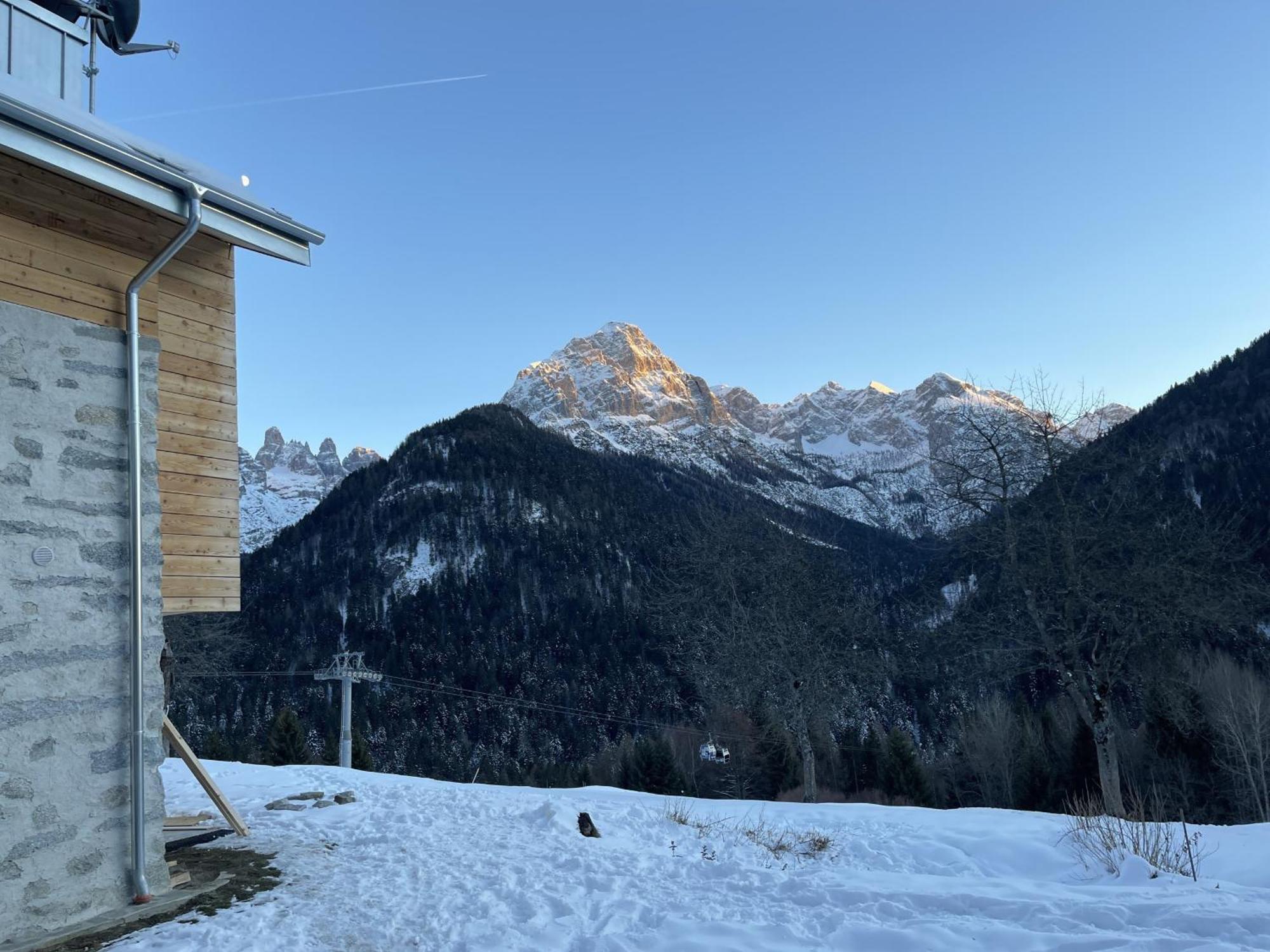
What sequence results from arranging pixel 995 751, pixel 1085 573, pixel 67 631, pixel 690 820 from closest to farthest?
1. pixel 67 631
2. pixel 690 820
3. pixel 1085 573
4. pixel 995 751

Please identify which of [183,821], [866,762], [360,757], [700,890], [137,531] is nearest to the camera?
[137,531]

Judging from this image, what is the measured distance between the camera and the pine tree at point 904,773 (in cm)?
3494

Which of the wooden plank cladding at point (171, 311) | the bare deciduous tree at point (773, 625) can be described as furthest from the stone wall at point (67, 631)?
the bare deciduous tree at point (773, 625)

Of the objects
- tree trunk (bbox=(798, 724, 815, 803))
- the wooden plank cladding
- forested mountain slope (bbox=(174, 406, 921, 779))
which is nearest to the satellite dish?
the wooden plank cladding

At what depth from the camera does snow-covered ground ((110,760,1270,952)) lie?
177 inches

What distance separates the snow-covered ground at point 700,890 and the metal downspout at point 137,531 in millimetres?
699

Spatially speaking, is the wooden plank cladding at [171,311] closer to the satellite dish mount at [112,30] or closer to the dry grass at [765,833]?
the satellite dish mount at [112,30]

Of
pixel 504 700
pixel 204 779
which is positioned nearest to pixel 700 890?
pixel 204 779

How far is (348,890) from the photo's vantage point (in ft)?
18.5

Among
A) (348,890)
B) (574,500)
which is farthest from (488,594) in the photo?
(348,890)

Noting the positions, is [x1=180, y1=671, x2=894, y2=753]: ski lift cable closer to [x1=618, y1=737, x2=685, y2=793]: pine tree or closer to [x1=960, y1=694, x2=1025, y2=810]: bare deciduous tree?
[x1=960, y1=694, x2=1025, y2=810]: bare deciduous tree

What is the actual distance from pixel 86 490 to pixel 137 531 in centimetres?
42

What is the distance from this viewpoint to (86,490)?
5.20 metres

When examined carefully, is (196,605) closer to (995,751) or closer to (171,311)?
(171,311)
